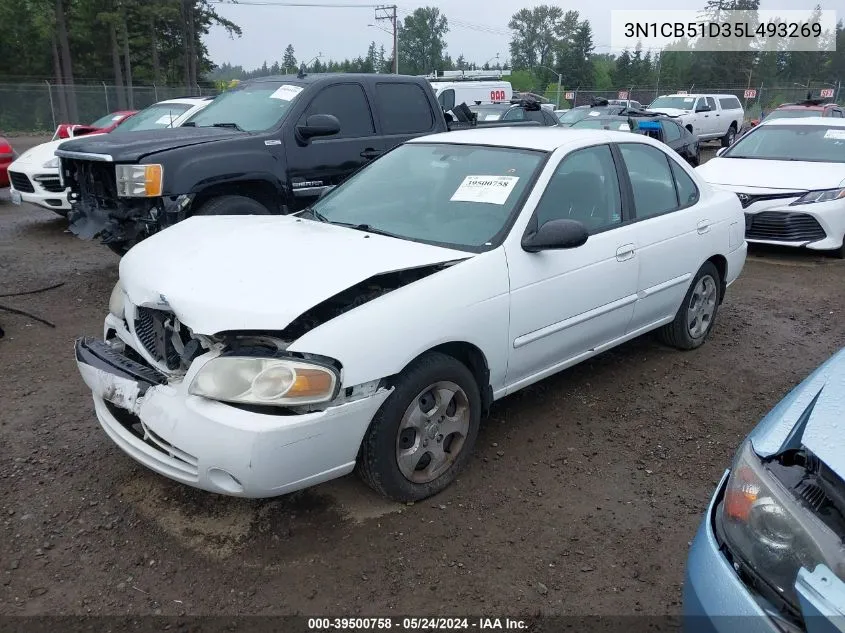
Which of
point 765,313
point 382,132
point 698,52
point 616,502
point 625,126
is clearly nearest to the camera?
point 616,502

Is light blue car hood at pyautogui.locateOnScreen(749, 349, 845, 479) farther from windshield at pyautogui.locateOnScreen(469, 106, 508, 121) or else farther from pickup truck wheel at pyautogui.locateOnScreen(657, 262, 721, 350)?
windshield at pyautogui.locateOnScreen(469, 106, 508, 121)

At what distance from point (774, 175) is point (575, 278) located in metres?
5.88

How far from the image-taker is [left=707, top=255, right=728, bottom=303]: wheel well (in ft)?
16.6

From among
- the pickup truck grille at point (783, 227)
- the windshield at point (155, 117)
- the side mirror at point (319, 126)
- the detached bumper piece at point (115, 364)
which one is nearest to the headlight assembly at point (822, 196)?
the pickup truck grille at point (783, 227)

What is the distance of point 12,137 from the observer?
93.4ft

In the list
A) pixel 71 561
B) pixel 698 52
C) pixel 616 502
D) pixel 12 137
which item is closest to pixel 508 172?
pixel 616 502

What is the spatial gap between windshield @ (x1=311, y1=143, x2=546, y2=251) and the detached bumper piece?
137 centimetres

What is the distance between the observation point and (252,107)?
6734 mm

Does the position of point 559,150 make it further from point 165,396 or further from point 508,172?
point 165,396

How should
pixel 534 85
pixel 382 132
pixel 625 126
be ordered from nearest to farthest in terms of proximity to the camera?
pixel 382 132, pixel 625 126, pixel 534 85

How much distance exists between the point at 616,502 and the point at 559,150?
195cm

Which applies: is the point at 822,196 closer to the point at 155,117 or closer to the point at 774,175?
the point at 774,175

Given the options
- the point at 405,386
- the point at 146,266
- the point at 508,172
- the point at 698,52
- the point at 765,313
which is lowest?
the point at 765,313

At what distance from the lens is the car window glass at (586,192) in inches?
147
